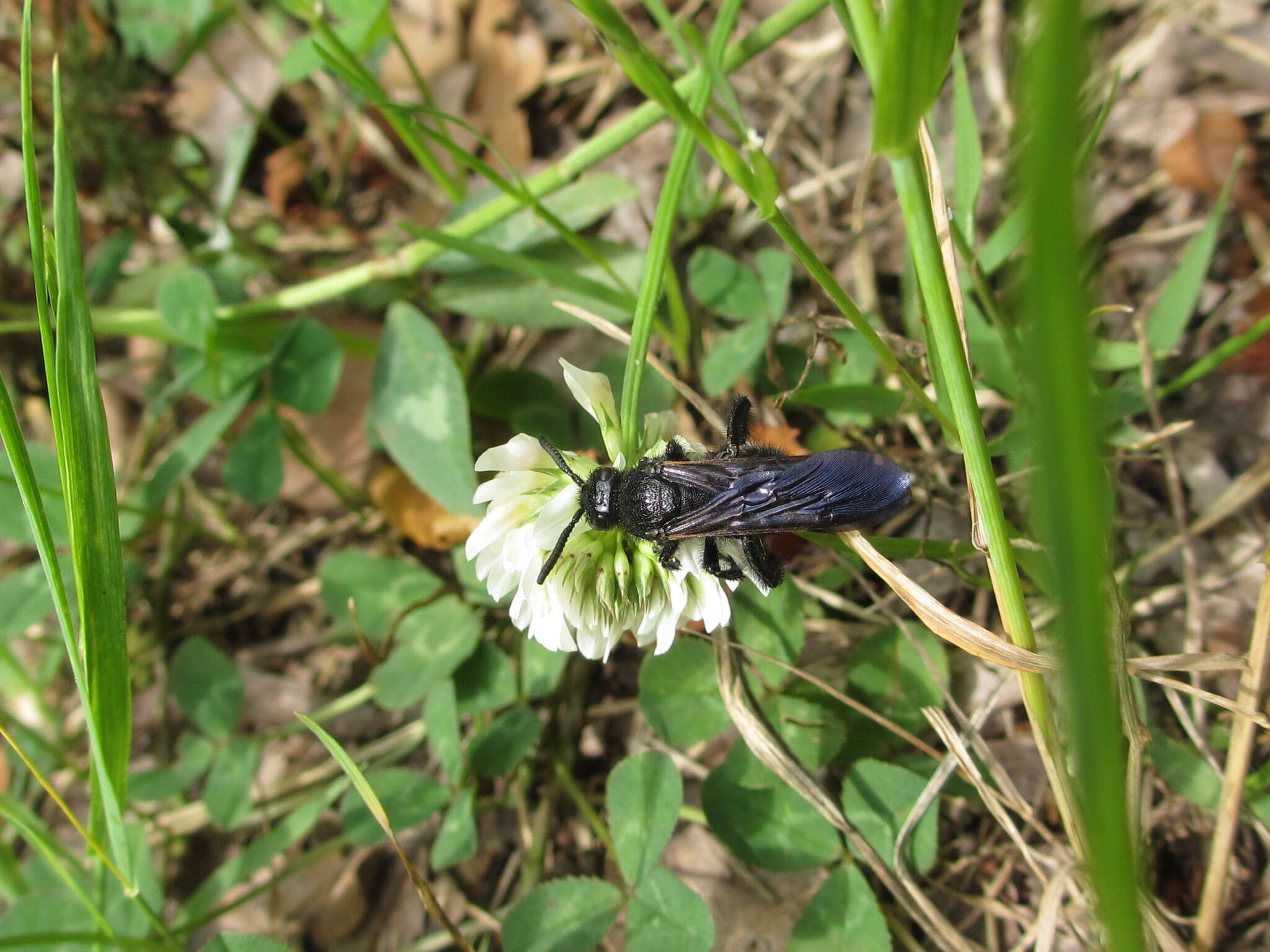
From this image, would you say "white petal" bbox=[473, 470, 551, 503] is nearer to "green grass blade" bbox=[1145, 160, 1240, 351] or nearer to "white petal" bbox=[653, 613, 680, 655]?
"white petal" bbox=[653, 613, 680, 655]

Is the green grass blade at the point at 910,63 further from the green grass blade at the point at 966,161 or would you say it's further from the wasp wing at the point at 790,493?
the green grass blade at the point at 966,161

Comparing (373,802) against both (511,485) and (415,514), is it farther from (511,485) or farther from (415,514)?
(415,514)

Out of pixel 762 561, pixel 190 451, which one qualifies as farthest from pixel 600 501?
pixel 190 451

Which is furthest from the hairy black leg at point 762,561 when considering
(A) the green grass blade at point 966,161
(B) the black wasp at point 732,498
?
(A) the green grass blade at point 966,161

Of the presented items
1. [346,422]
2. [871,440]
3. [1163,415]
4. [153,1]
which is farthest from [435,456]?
[153,1]

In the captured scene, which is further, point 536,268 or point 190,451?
point 190,451

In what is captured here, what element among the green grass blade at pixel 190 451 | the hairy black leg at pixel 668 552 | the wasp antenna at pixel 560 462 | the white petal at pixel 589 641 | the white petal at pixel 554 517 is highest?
the wasp antenna at pixel 560 462

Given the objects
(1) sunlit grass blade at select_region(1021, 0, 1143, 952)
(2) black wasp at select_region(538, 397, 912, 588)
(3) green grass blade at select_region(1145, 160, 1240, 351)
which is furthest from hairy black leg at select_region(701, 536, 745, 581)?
(3) green grass blade at select_region(1145, 160, 1240, 351)
